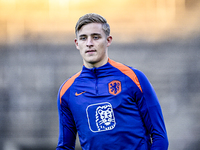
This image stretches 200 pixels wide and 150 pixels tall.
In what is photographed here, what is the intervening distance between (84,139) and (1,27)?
500cm

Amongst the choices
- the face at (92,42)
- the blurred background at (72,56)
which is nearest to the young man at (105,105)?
the face at (92,42)

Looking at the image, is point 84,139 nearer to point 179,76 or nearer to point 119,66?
point 119,66

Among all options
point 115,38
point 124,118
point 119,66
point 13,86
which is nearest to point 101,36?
point 119,66

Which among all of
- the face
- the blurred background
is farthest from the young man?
the blurred background

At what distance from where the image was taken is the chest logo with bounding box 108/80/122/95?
1948mm

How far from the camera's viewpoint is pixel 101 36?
2037 mm

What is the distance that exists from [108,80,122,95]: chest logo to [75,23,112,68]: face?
207 millimetres

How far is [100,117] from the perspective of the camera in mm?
1919

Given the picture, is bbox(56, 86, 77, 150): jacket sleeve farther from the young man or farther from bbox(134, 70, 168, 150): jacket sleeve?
bbox(134, 70, 168, 150): jacket sleeve

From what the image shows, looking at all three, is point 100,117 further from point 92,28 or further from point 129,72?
point 92,28

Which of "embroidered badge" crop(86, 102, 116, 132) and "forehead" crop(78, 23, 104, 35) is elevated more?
"forehead" crop(78, 23, 104, 35)

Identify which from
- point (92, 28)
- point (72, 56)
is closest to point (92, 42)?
point (92, 28)

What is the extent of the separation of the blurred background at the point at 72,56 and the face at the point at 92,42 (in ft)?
13.1

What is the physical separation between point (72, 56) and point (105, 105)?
4271 mm
